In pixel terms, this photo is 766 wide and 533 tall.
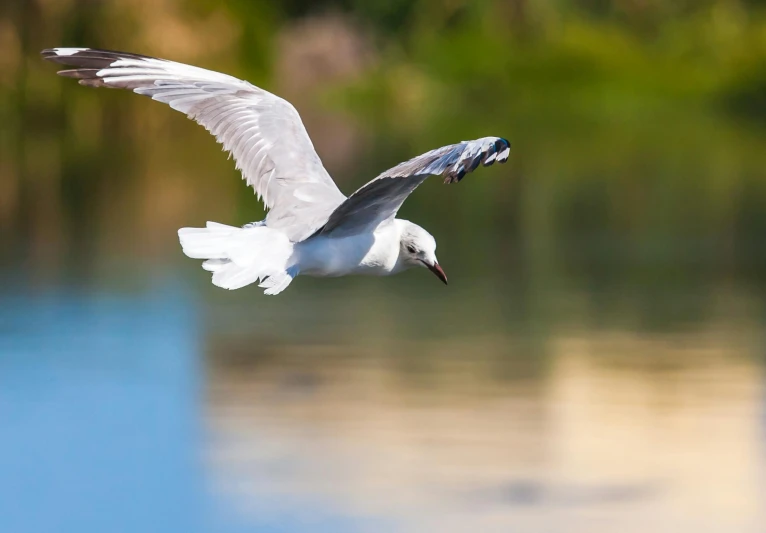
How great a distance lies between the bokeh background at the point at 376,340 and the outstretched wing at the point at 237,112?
1.65m

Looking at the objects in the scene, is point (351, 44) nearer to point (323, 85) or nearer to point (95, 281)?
point (323, 85)

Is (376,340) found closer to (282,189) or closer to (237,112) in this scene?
(237,112)

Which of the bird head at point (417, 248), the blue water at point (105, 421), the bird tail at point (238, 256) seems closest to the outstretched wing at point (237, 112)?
the bird head at point (417, 248)

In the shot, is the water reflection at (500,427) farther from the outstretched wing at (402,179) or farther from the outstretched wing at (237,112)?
the outstretched wing at (402,179)

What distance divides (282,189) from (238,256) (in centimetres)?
114

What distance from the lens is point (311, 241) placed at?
653 cm

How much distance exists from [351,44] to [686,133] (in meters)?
10.5

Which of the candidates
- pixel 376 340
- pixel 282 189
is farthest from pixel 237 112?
pixel 376 340

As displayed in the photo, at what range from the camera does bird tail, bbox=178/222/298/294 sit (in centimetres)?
604

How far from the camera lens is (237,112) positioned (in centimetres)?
761

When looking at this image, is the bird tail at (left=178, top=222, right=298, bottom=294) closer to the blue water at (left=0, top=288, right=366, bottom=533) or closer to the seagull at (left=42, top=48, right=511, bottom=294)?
the seagull at (left=42, top=48, right=511, bottom=294)

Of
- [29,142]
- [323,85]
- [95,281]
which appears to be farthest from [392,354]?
[323,85]

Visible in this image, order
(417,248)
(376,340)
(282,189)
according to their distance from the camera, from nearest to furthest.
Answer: (417,248), (282,189), (376,340)

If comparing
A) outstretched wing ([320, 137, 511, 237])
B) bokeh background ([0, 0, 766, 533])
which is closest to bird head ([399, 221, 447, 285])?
outstretched wing ([320, 137, 511, 237])
